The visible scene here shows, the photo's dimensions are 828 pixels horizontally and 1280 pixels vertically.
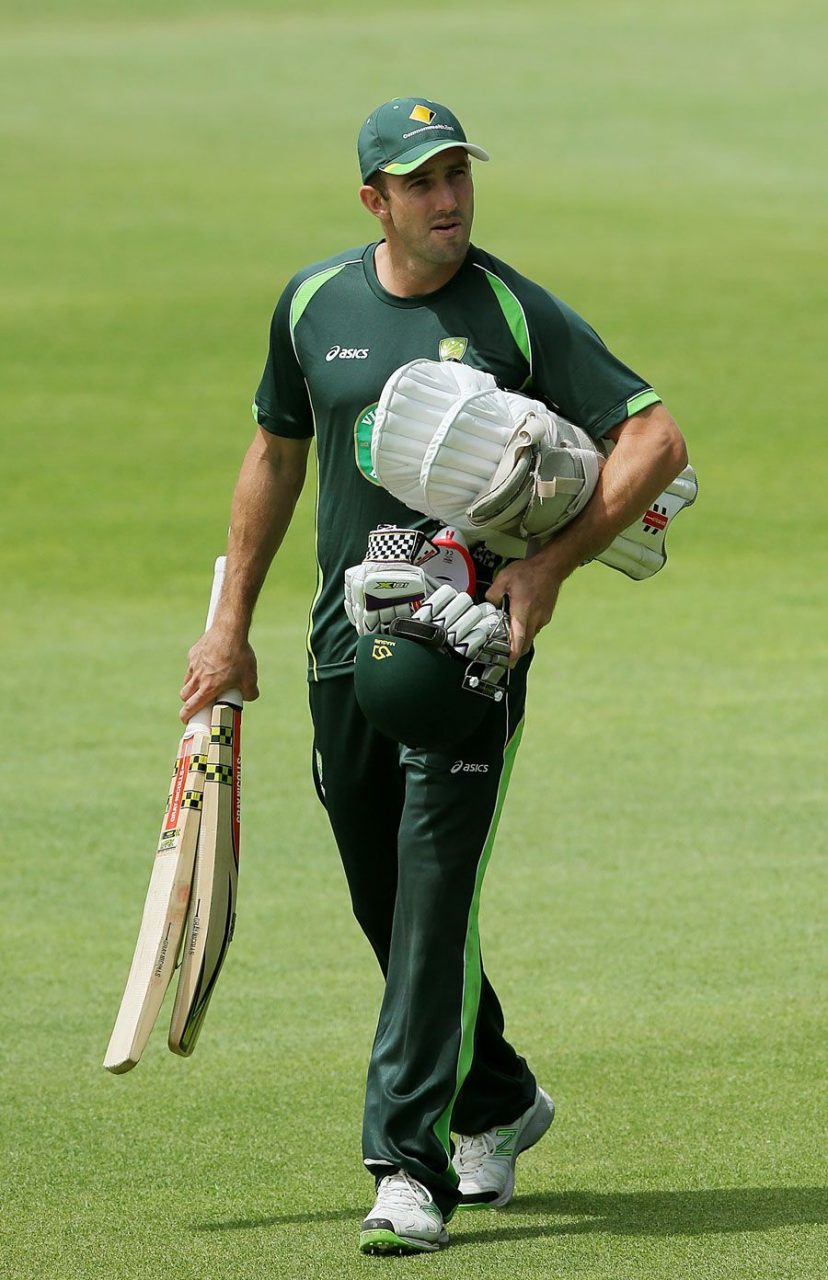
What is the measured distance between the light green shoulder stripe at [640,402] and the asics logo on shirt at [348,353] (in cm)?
Answer: 55

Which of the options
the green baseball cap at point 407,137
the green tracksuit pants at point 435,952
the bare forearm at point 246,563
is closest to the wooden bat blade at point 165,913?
the bare forearm at point 246,563

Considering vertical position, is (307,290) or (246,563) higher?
(307,290)

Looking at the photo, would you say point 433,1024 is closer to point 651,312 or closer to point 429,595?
point 429,595

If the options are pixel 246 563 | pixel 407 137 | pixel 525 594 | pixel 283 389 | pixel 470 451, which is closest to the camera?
pixel 470 451

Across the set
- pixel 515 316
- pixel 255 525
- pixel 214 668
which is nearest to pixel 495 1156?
pixel 214 668

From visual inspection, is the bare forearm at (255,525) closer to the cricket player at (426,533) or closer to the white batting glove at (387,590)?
the cricket player at (426,533)

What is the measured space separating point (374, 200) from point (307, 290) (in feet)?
0.77

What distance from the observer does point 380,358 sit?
425 centimetres

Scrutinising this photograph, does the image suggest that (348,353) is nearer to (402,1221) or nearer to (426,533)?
(426,533)

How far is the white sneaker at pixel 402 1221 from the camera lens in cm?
402

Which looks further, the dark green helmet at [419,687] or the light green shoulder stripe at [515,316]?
the light green shoulder stripe at [515,316]

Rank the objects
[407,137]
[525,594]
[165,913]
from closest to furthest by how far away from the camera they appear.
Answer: [525,594], [407,137], [165,913]

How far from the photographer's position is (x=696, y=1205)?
4.27 metres

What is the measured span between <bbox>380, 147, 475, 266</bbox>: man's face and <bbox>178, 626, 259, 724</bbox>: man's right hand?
3.17 ft
